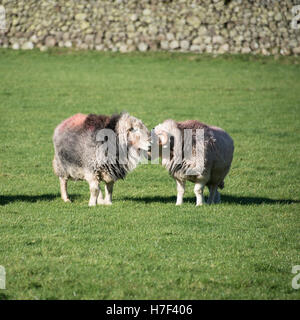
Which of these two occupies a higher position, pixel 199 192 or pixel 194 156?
pixel 194 156

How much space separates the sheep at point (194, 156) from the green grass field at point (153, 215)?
0.47 m

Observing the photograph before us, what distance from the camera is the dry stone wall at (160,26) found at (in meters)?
29.8

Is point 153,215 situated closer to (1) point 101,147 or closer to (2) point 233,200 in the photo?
(1) point 101,147

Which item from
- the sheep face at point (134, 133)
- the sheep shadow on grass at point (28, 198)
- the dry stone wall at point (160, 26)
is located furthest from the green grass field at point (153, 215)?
the dry stone wall at point (160, 26)

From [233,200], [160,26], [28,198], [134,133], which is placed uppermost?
[134,133]

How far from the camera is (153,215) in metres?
9.48

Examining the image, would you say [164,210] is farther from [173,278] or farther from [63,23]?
[63,23]

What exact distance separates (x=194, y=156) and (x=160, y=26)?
21.2 m

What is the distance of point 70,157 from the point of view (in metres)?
9.92

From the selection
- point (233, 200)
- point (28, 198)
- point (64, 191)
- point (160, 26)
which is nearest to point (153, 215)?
point (64, 191)

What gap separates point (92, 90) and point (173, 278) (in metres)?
17.6

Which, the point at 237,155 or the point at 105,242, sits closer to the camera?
the point at 105,242

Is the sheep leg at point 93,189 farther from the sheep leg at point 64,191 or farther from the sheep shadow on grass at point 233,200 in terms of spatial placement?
the sheep shadow on grass at point 233,200
